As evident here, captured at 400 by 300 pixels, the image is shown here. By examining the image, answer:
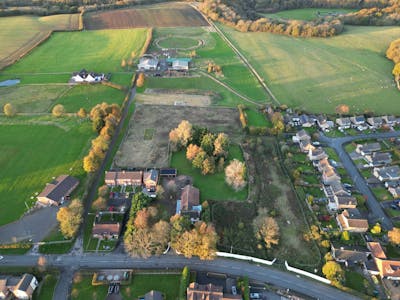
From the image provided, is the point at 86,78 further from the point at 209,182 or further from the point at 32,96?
the point at 209,182

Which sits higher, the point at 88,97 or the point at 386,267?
the point at 88,97

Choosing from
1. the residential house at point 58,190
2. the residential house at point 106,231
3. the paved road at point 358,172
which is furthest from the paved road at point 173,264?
the paved road at point 358,172

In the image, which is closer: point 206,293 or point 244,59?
point 206,293

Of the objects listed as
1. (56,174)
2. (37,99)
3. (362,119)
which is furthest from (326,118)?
→ (37,99)

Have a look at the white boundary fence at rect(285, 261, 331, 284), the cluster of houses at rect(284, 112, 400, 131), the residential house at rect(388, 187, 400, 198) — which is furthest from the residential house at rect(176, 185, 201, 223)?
the residential house at rect(388, 187, 400, 198)

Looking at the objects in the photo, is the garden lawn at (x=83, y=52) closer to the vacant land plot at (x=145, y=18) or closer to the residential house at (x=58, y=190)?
the vacant land plot at (x=145, y=18)

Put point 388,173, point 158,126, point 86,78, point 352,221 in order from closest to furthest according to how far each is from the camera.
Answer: point 352,221 < point 388,173 < point 158,126 < point 86,78

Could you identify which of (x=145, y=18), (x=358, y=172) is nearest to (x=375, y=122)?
(x=358, y=172)
